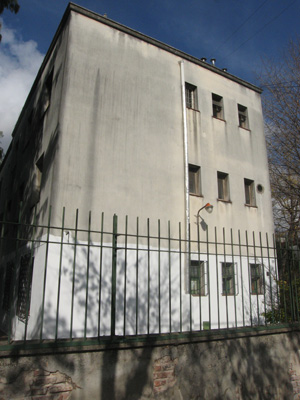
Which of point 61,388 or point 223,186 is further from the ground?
point 223,186

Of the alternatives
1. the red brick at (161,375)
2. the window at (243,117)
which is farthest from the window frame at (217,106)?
the red brick at (161,375)

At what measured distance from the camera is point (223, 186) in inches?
514

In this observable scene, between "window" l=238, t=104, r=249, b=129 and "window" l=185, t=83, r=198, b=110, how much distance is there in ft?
8.67

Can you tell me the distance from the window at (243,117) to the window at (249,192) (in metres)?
2.67

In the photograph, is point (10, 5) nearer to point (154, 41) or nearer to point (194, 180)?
point (154, 41)

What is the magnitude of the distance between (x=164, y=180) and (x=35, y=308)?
18.5ft

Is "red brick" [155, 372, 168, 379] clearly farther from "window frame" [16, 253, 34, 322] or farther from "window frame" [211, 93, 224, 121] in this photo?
"window frame" [211, 93, 224, 121]

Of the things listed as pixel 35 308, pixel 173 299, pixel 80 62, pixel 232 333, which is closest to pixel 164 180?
pixel 173 299

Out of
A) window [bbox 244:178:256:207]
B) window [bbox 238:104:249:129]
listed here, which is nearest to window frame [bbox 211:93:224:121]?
window [bbox 238:104:249:129]

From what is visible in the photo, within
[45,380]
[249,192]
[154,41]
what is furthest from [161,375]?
[154,41]

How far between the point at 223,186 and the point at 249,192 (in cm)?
147

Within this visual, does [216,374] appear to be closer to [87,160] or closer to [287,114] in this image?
[87,160]

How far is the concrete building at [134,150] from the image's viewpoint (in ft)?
Answer: 30.9

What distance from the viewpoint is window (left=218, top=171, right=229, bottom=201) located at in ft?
42.2
